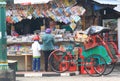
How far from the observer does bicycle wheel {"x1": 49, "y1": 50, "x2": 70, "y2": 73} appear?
1944cm

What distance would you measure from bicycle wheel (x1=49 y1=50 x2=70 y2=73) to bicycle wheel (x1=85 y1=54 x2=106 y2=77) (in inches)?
37.5

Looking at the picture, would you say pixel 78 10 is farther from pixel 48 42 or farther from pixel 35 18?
pixel 48 42

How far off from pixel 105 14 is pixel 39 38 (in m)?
4.78

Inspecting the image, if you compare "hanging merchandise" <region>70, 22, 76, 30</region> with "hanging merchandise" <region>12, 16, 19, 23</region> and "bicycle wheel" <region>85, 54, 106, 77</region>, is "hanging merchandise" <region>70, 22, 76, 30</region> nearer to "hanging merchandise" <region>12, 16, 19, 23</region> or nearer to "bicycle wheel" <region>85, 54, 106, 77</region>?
"hanging merchandise" <region>12, 16, 19, 23</region>

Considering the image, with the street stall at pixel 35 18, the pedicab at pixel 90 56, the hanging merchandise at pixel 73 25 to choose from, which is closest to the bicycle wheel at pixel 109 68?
the pedicab at pixel 90 56

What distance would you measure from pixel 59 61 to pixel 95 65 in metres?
1.60

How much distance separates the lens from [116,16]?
2403cm

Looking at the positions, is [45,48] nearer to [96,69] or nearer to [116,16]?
[96,69]

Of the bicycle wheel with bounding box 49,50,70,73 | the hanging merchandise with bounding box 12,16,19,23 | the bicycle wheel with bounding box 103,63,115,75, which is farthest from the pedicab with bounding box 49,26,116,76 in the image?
the hanging merchandise with bounding box 12,16,19,23

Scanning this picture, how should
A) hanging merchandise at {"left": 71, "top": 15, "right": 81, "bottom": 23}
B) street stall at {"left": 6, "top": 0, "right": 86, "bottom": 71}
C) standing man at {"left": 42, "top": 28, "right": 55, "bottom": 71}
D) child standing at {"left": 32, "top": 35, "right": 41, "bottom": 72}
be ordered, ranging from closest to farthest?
standing man at {"left": 42, "top": 28, "right": 55, "bottom": 71}, child standing at {"left": 32, "top": 35, "right": 41, "bottom": 72}, street stall at {"left": 6, "top": 0, "right": 86, "bottom": 71}, hanging merchandise at {"left": 71, "top": 15, "right": 81, "bottom": 23}

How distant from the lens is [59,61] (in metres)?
19.6

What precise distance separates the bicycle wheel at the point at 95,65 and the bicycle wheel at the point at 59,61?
3.13 feet

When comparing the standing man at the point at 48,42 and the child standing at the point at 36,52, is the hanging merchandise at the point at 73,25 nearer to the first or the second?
the standing man at the point at 48,42

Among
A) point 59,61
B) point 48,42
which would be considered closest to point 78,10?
point 48,42
